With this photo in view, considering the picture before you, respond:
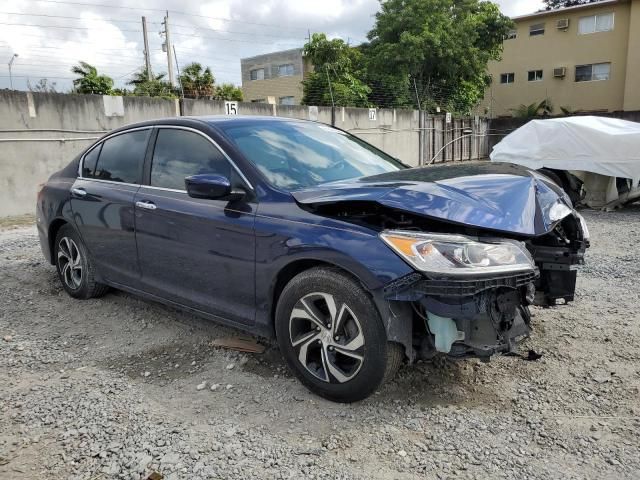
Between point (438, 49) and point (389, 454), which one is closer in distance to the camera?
point (389, 454)

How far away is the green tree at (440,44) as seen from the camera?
27203mm

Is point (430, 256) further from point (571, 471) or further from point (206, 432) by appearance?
point (206, 432)

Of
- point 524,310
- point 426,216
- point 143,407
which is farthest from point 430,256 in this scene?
point 143,407

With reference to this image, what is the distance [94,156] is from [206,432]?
2.93 m

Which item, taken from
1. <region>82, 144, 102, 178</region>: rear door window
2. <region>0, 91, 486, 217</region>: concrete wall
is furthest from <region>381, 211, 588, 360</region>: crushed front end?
<region>0, 91, 486, 217</region>: concrete wall

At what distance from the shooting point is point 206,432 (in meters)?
2.71

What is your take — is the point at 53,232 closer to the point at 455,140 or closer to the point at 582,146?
the point at 582,146

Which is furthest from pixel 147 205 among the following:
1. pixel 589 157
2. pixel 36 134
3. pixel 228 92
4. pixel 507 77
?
pixel 507 77

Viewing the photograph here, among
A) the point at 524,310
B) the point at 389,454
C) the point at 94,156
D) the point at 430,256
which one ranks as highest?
the point at 94,156

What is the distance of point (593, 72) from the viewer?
30062mm

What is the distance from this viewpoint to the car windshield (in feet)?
11.0

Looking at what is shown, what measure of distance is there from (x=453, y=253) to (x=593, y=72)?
32.9 meters

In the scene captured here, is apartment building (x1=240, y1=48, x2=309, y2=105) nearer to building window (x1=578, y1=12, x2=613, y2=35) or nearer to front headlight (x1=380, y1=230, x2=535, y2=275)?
building window (x1=578, y1=12, x2=613, y2=35)

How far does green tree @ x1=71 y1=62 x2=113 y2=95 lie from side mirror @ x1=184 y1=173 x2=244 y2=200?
73.5 ft
